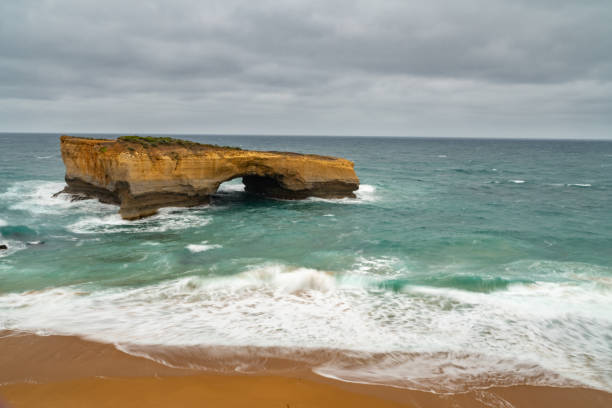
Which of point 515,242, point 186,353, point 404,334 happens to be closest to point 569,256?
point 515,242

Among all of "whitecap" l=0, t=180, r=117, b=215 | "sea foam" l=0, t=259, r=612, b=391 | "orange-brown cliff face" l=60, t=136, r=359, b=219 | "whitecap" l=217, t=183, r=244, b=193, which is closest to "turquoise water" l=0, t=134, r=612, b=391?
"sea foam" l=0, t=259, r=612, b=391

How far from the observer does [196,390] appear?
7.44 m

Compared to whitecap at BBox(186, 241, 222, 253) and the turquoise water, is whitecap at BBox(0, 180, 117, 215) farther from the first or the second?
whitecap at BBox(186, 241, 222, 253)

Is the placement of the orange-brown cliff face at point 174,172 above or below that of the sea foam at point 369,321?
above

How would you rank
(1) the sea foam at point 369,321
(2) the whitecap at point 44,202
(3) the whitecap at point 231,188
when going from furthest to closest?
1. (3) the whitecap at point 231,188
2. (2) the whitecap at point 44,202
3. (1) the sea foam at point 369,321

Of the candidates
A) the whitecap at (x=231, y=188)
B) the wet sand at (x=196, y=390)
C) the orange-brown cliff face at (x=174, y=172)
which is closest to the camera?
the wet sand at (x=196, y=390)

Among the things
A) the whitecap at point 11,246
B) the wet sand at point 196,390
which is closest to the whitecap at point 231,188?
the whitecap at point 11,246

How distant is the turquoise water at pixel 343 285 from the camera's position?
9094mm

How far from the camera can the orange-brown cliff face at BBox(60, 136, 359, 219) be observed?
20.7m

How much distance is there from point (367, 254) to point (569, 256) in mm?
8585

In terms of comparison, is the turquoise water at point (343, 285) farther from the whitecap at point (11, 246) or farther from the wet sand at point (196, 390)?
the wet sand at point (196, 390)

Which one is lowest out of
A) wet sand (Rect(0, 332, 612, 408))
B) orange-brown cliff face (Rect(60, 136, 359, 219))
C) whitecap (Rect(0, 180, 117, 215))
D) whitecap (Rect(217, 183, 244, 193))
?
wet sand (Rect(0, 332, 612, 408))

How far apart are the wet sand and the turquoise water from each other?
17.5 inches

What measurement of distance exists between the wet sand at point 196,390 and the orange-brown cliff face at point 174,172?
44.1 feet
